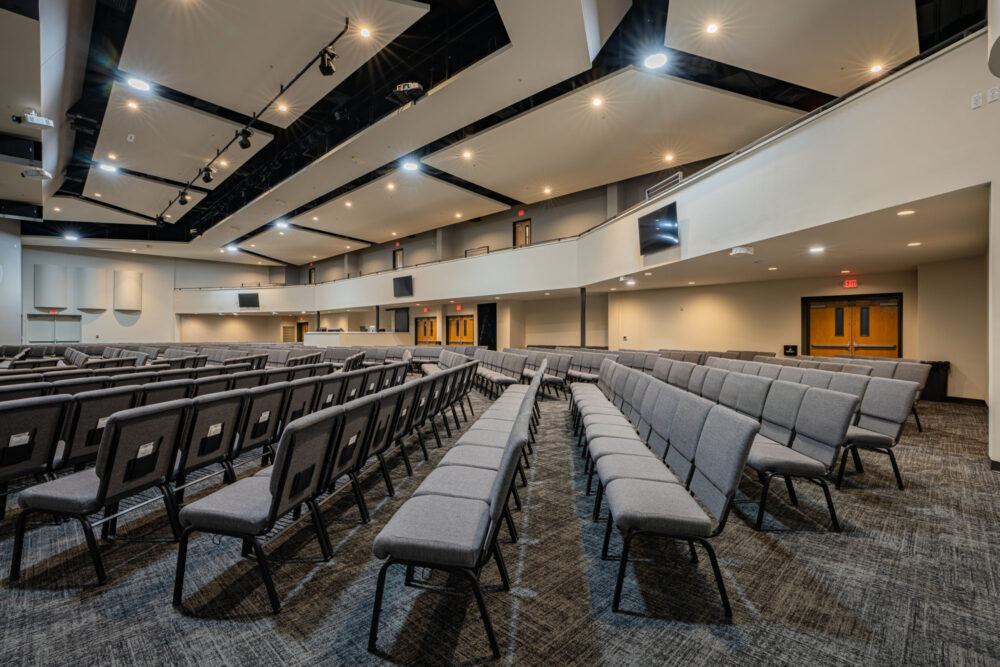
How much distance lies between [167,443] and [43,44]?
6789 millimetres

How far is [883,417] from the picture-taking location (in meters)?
3.21

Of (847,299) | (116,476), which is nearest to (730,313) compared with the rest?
(847,299)

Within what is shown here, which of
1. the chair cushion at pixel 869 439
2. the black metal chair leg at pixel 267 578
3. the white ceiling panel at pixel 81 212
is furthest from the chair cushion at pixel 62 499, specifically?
the white ceiling panel at pixel 81 212

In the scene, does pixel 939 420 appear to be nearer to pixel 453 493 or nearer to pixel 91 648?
pixel 453 493

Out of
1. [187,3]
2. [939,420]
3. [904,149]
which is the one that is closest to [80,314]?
[187,3]

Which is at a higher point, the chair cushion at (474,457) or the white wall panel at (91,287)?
the white wall panel at (91,287)

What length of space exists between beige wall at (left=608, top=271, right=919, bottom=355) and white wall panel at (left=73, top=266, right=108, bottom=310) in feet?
72.9

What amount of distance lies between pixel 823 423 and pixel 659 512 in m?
1.76

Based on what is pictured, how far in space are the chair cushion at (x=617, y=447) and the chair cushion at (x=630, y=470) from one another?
0.07 meters

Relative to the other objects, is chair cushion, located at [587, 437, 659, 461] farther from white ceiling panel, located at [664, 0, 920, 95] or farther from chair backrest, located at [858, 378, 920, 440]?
white ceiling panel, located at [664, 0, 920, 95]

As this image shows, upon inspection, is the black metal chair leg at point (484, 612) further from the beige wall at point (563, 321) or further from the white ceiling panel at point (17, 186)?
the white ceiling panel at point (17, 186)

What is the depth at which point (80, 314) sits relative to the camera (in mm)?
17719

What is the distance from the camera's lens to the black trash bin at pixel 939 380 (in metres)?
7.14

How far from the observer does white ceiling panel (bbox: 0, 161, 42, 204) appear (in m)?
8.54
